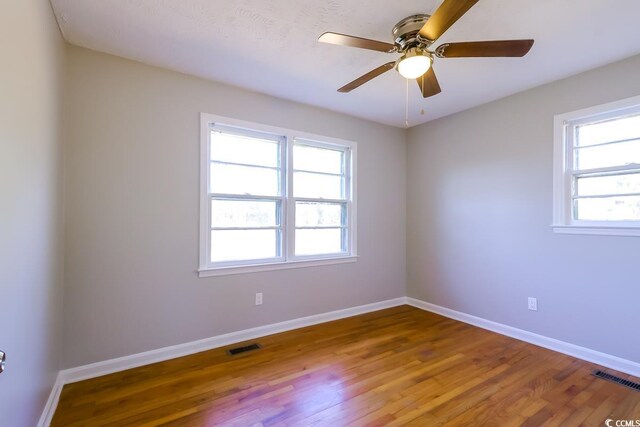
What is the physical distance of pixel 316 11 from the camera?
6.24 feet

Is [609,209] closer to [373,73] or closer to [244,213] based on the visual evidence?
[373,73]

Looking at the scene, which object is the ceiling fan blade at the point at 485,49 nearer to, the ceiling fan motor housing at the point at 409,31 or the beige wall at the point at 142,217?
the ceiling fan motor housing at the point at 409,31

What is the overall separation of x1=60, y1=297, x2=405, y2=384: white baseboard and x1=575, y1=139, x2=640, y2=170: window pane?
2.80m

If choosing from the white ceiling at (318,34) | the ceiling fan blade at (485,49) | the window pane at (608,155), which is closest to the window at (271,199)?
the white ceiling at (318,34)

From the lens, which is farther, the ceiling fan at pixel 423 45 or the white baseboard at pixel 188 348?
the white baseboard at pixel 188 348

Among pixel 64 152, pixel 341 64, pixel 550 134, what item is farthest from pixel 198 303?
pixel 550 134

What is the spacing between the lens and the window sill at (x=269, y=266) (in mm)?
2860

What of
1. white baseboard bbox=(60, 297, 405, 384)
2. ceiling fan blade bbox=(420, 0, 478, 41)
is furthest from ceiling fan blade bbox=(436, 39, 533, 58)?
white baseboard bbox=(60, 297, 405, 384)

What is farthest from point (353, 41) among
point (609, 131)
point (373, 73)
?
point (609, 131)

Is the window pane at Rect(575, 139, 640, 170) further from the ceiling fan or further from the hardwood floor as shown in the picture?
the hardwood floor

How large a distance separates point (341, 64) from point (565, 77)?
2.10 metres

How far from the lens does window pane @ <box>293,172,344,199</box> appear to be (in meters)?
3.47

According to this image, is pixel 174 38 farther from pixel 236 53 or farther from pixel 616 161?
pixel 616 161

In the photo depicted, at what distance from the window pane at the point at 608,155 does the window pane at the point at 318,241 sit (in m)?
2.54
